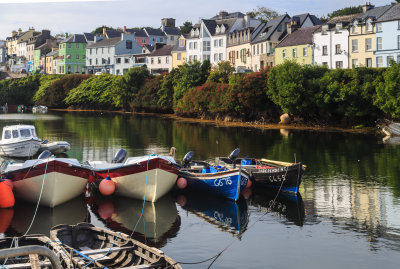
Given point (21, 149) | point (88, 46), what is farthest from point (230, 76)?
point (88, 46)

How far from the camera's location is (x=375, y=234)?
60.8 ft

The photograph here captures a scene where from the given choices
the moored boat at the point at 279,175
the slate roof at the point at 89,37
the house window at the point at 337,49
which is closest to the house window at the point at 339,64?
the house window at the point at 337,49

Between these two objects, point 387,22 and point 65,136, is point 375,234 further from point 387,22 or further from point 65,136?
point 387,22

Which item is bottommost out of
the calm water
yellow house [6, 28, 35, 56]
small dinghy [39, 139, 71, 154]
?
the calm water

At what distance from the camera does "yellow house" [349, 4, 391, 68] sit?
6694 cm

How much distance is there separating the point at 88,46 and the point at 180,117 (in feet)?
193

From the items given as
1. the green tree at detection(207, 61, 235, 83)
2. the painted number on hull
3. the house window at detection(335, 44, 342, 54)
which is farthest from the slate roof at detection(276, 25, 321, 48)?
the painted number on hull

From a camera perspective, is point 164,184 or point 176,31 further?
point 176,31

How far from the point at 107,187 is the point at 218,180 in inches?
207

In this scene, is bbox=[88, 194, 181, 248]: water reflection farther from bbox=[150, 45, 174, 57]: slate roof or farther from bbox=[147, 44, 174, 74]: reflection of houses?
bbox=[150, 45, 174, 57]: slate roof

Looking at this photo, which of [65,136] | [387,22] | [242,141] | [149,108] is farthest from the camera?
[149,108]

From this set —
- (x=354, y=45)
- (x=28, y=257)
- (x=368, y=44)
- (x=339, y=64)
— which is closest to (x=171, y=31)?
(x=339, y=64)

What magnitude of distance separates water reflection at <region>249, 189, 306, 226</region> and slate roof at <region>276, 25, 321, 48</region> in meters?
52.4

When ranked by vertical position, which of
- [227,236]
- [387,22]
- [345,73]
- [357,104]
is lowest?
[227,236]
